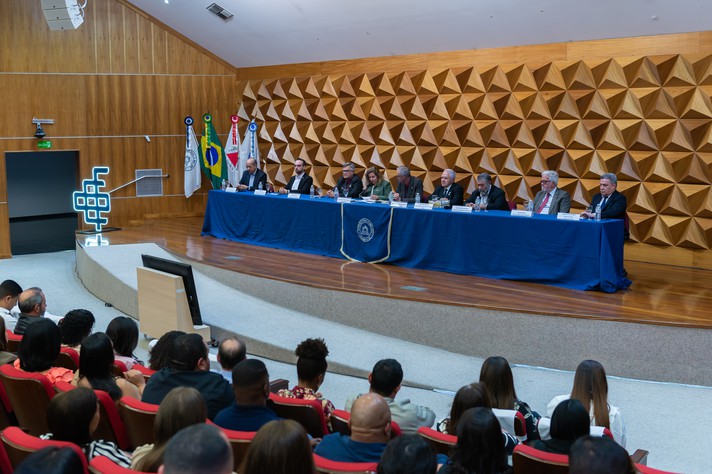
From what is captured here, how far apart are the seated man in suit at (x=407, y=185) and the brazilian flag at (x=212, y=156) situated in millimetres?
4195

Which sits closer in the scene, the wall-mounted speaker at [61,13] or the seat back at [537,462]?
the seat back at [537,462]

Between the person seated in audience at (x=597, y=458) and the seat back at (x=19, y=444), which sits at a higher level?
the person seated in audience at (x=597, y=458)

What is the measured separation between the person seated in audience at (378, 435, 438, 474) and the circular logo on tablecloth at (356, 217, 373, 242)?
225 inches

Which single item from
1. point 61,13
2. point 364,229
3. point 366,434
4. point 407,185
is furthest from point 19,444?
point 61,13

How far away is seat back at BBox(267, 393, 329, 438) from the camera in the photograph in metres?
3.05

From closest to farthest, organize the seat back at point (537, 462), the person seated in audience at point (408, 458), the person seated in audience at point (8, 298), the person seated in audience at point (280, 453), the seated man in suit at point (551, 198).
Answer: the person seated in audience at point (280, 453), the person seated in audience at point (408, 458), the seat back at point (537, 462), the person seated in audience at point (8, 298), the seated man in suit at point (551, 198)

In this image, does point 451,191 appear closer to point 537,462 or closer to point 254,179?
point 254,179

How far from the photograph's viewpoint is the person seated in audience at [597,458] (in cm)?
197

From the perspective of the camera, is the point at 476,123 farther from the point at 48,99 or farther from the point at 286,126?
the point at 48,99

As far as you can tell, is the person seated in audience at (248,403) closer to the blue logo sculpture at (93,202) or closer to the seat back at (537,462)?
the seat back at (537,462)

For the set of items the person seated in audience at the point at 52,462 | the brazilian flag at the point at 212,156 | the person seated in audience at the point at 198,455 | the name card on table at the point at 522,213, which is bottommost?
the person seated in audience at the point at 52,462

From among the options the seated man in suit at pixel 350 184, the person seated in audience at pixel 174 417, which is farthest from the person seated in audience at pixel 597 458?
the seated man in suit at pixel 350 184

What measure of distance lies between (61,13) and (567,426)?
8119mm

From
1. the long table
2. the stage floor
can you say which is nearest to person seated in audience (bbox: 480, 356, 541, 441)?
the stage floor
